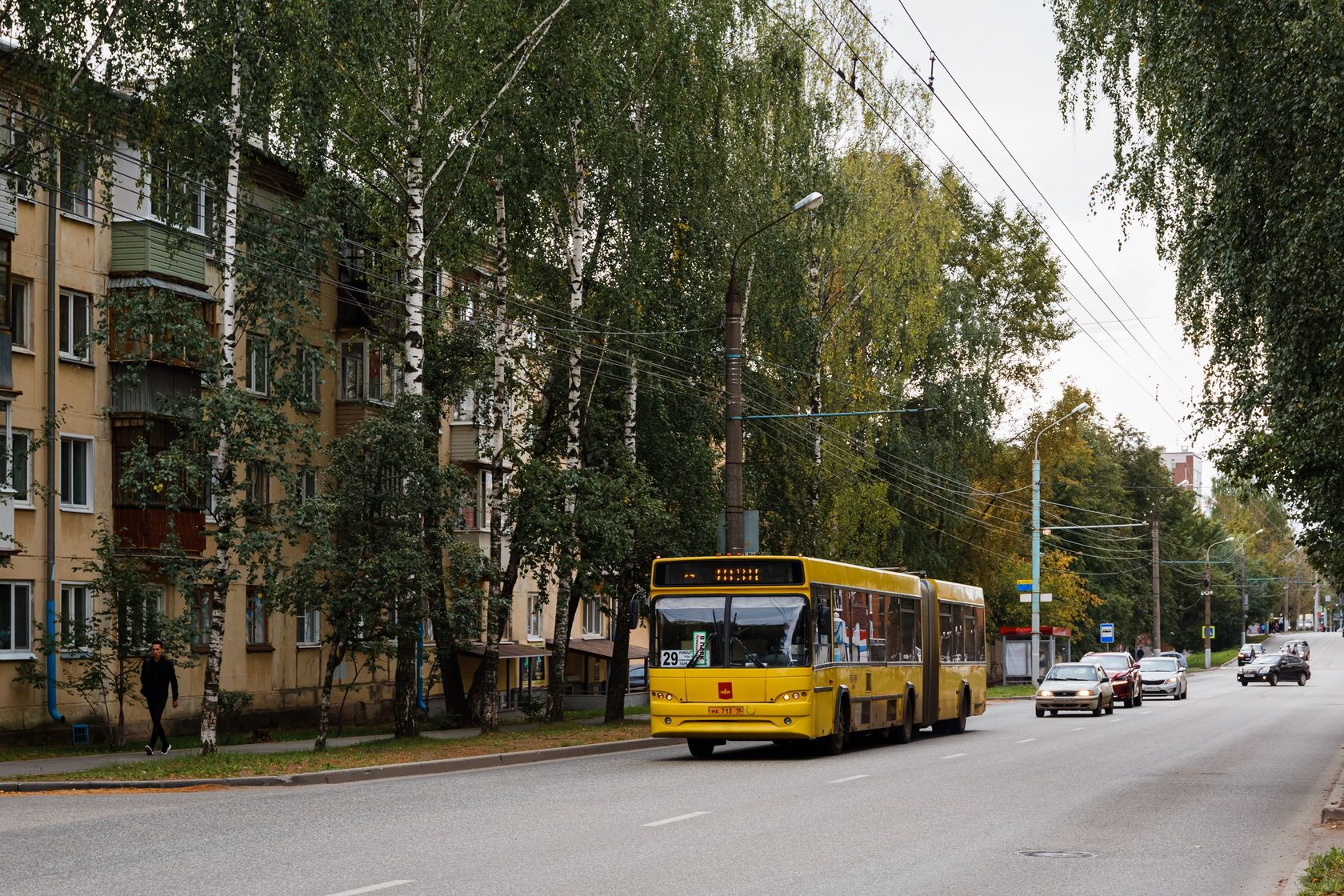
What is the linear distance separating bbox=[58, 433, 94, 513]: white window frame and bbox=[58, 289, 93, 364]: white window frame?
1.52 m

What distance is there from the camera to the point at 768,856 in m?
12.5

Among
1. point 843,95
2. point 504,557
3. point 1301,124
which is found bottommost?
point 504,557

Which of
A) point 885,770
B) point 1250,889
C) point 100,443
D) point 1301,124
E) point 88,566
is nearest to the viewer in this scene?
point 1250,889

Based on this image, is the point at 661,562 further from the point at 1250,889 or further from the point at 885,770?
the point at 1250,889

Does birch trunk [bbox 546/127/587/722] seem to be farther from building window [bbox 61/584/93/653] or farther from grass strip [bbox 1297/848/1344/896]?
grass strip [bbox 1297/848/1344/896]

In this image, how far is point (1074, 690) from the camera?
43.5m

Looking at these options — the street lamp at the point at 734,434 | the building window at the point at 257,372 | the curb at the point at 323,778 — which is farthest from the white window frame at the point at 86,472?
the street lamp at the point at 734,434

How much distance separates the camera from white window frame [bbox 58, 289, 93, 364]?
31922mm

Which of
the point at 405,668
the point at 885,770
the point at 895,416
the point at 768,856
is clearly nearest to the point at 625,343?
the point at 405,668

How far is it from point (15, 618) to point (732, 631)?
14499mm

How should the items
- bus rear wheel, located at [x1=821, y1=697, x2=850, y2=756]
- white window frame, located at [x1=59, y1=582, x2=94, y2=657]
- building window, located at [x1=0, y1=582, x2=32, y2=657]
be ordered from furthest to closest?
white window frame, located at [x1=59, y1=582, x2=94, y2=657] → building window, located at [x1=0, y1=582, x2=32, y2=657] → bus rear wheel, located at [x1=821, y1=697, x2=850, y2=756]

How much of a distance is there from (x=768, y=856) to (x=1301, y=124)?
10.4 metres

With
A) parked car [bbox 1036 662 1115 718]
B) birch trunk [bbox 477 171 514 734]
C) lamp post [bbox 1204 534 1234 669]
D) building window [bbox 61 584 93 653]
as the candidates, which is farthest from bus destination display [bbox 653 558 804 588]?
lamp post [bbox 1204 534 1234 669]

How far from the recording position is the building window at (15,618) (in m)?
29.9
